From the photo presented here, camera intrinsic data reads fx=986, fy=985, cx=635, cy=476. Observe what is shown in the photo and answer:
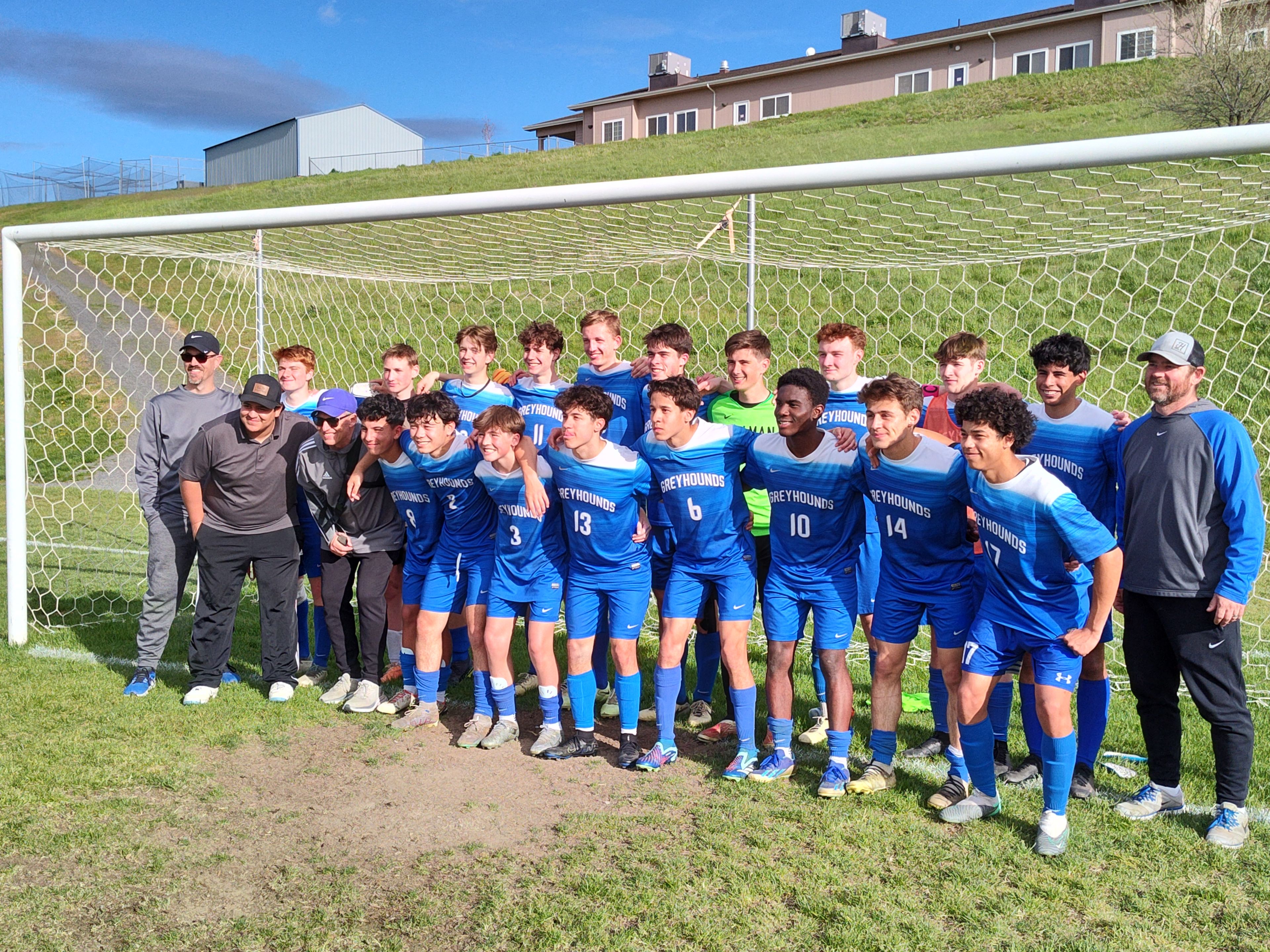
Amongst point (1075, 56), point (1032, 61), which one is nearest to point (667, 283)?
point (1075, 56)

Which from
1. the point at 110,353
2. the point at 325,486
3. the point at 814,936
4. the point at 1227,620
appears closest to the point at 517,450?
the point at 325,486

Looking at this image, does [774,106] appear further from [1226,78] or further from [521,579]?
[521,579]

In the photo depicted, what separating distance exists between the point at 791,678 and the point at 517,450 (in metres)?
1.56

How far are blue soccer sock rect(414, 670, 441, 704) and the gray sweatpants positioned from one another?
1.50m

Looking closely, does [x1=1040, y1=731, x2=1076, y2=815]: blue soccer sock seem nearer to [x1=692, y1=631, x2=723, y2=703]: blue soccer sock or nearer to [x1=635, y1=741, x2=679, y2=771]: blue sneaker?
[x1=635, y1=741, x2=679, y2=771]: blue sneaker

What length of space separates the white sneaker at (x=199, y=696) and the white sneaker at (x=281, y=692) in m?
0.29

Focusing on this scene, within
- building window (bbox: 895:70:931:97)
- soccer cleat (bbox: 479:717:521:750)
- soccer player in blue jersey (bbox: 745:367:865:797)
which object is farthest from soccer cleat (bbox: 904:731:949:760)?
building window (bbox: 895:70:931:97)

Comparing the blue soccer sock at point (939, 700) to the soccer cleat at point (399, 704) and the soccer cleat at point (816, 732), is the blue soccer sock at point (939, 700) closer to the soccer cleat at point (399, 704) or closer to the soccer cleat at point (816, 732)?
the soccer cleat at point (816, 732)

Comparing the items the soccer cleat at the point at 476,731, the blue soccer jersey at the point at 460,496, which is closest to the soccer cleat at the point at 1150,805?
the soccer cleat at the point at 476,731

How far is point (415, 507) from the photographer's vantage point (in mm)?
4898

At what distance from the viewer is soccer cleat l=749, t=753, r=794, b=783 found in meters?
4.07

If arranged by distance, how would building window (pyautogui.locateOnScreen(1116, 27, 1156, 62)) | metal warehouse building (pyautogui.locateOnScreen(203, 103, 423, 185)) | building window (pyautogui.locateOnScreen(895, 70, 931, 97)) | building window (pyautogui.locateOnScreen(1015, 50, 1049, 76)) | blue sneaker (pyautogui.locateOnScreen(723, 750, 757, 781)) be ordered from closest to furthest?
1. blue sneaker (pyautogui.locateOnScreen(723, 750, 757, 781))
2. building window (pyautogui.locateOnScreen(1116, 27, 1156, 62))
3. building window (pyautogui.locateOnScreen(1015, 50, 1049, 76))
4. building window (pyautogui.locateOnScreen(895, 70, 931, 97))
5. metal warehouse building (pyautogui.locateOnScreen(203, 103, 423, 185))

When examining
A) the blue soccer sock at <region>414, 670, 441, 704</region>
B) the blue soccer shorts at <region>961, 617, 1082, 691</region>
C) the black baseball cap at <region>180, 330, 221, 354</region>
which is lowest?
the blue soccer sock at <region>414, 670, 441, 704</region>

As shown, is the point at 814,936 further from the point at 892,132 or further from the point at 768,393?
the point at 892,132
